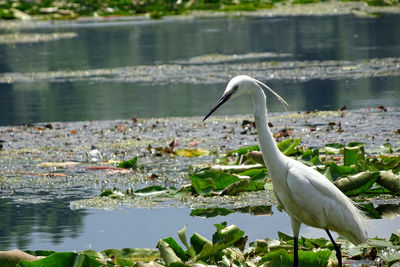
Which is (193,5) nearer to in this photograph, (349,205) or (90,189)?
(90,189)

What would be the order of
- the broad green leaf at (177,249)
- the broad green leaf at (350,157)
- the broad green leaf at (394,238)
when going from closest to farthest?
the broad green leaf at (177,249), the broad green leaf at (394,238), the broad green leaf at (350,157)

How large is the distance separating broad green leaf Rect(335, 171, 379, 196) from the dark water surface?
5544mm

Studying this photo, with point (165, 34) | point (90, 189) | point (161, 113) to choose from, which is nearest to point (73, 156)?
point (90, 189)

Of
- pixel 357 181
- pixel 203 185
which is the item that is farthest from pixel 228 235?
pixel 203 185

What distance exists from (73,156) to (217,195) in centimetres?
282

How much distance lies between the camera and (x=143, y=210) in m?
7.55

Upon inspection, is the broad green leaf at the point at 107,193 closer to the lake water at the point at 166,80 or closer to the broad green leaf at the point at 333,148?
the lake water at the point at 166,80

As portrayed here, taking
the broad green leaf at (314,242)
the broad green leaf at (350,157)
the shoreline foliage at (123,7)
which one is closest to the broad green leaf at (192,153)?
the broad green leaf at (350,157)

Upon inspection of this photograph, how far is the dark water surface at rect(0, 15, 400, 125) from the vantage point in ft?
46.1

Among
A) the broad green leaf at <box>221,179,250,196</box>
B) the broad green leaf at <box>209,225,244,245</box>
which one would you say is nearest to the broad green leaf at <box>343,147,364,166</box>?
the broad green leaf at <box>221,179,250,196</box>

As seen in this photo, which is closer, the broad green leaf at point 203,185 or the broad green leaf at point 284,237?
the broad green leaf at point 284,237

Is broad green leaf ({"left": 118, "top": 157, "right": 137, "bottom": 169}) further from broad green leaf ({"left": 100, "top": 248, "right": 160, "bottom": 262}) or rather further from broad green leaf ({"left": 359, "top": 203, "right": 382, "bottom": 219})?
broad green leaf ({"left": 100, "top": 248, "right": 160, "bottom": 262})

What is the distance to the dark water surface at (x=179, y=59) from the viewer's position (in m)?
14.0

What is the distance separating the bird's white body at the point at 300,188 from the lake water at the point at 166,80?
1.18 meters
